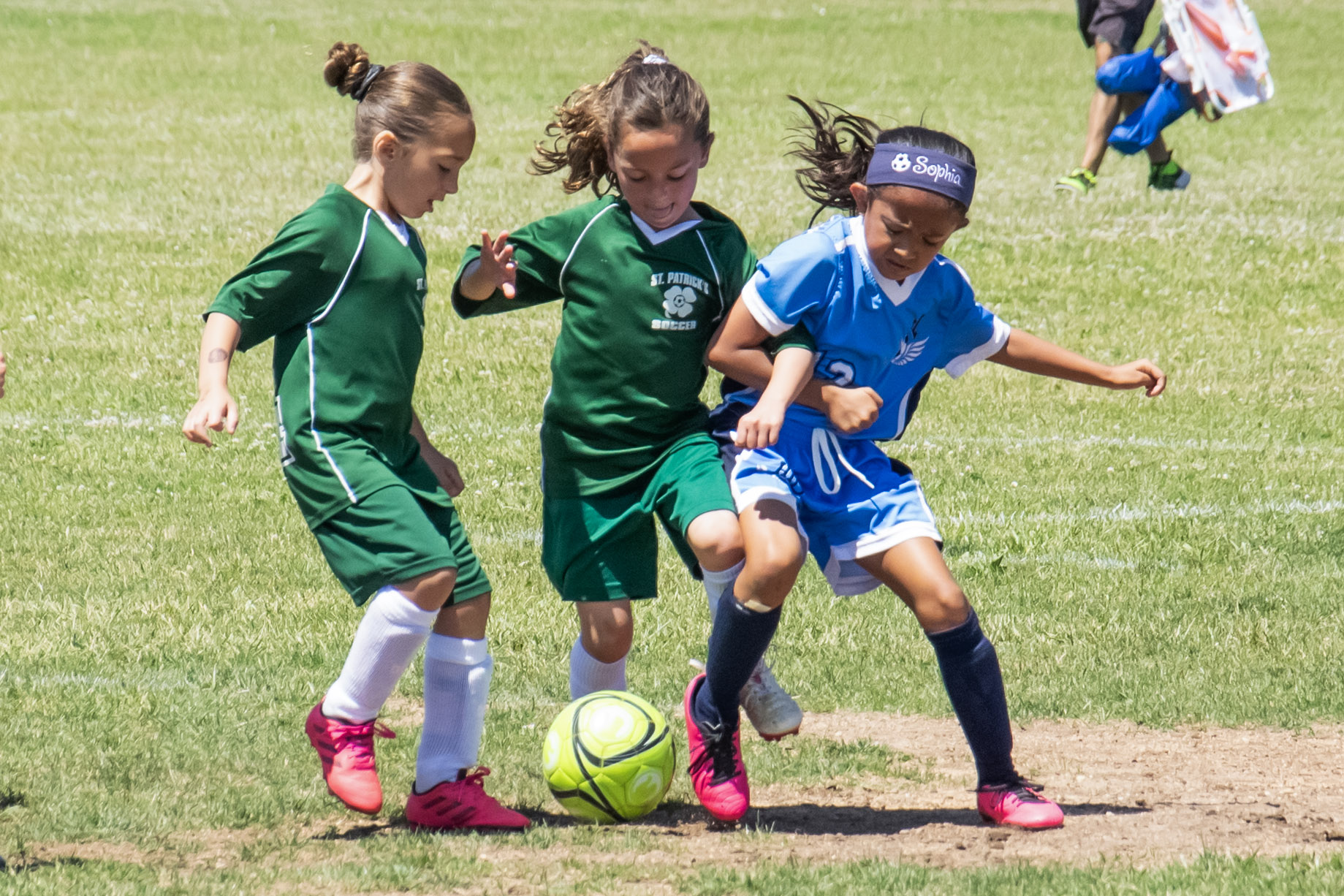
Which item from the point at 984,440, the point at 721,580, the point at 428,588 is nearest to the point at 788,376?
the point at 721,580

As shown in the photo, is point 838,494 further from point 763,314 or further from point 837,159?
point 837,159

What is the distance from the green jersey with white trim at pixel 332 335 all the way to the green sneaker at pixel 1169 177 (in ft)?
37.6

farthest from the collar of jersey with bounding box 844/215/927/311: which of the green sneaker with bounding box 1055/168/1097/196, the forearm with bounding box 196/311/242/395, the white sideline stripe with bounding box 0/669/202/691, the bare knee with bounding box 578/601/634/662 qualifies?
the green sneaker with bounding box 1055/168/1097/196

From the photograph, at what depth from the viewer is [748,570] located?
445 centimetres

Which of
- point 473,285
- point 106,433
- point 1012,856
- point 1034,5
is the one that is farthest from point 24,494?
point 1034,5

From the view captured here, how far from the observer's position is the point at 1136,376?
4789mm

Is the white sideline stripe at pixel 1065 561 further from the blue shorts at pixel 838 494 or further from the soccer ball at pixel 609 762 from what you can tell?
the soccer ball at pixel 609 762

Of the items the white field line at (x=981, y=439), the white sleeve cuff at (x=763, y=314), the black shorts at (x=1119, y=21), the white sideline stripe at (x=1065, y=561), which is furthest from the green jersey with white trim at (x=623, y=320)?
the black shorts at (x=1119, y=21)

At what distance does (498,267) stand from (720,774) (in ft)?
4.98

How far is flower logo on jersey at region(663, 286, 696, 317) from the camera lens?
15.5 feet

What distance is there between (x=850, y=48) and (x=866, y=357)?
65.0 feet

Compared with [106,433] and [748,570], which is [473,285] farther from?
[106,433]

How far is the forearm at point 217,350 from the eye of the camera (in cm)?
419

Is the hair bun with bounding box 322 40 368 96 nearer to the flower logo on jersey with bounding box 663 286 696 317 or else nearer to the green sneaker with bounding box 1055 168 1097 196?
the flower logo on jersey with bounding box 663 286 696 317
